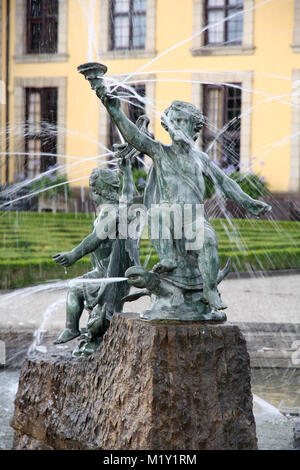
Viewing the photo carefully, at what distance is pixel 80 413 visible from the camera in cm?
400

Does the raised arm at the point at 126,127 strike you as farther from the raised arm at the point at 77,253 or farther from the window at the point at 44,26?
the window at the point at 44,26

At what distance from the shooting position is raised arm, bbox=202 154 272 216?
3986 mm

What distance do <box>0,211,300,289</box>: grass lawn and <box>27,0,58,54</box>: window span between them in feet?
24.2

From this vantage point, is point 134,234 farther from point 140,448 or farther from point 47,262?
point 47,262

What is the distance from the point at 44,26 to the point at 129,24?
3.95m

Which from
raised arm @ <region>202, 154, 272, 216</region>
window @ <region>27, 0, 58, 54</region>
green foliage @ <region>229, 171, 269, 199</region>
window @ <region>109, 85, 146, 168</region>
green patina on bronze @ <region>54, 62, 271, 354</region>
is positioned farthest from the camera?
window @ <region>27, 0, 58, 54</region>

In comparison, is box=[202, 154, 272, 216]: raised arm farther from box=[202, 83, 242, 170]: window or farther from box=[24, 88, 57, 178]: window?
box=[24, 88, 57, 178]: window

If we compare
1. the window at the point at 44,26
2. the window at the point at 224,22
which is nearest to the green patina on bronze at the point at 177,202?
the window at the point at 224,22

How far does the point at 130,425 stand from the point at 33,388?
881mm

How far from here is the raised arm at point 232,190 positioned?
13.1 feet

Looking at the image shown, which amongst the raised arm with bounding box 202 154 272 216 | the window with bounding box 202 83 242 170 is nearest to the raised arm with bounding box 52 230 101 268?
the raised arm with bounding box 202 154 272 216

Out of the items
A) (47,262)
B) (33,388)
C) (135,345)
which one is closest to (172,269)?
(135,345)

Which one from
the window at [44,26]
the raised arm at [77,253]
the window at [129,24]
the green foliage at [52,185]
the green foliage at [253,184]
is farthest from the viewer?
the window at [44,26]

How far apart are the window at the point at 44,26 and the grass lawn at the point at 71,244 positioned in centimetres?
738
